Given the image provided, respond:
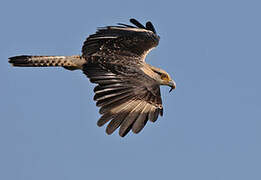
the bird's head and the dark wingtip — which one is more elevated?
the dark wingtip

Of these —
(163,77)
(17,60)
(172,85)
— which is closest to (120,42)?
(163,77)

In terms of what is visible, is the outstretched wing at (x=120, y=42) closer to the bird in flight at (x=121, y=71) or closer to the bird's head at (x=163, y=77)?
the bird in flight at (x=121, y=71)

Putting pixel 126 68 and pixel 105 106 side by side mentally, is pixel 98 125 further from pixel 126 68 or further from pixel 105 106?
pixel 126 68

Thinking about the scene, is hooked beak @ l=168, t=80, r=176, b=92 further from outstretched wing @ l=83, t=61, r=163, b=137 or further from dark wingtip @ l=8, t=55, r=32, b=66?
dark wingtip @ l=8, t=55, r=32, b=66

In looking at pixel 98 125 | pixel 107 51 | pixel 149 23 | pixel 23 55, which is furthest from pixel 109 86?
pixel 149 23

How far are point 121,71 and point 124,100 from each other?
93 centimetres

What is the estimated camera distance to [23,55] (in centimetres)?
1218

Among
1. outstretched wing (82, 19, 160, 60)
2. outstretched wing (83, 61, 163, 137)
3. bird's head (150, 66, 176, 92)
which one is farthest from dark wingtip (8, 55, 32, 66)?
bird's head (150, 66, 176, 92)

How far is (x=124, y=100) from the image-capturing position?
10.3 meters

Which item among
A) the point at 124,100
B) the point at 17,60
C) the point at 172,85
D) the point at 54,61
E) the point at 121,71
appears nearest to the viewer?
the point at 124,100

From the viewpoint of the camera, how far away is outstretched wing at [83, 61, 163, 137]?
976 cm

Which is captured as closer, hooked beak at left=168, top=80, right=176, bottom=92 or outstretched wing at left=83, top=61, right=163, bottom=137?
outstretched wing at left=83, top=61, right=163, bottom=137

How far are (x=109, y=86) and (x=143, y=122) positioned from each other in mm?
1092

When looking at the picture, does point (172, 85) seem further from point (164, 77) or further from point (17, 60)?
point (17, 60)
